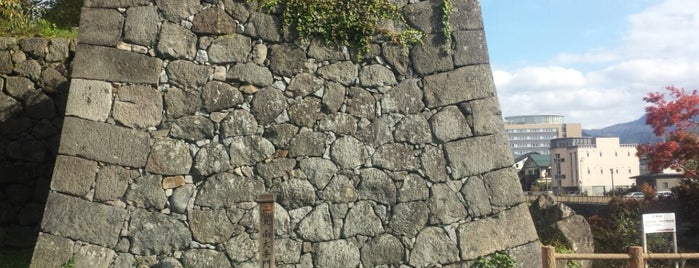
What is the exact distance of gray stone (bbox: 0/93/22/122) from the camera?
9.48 m

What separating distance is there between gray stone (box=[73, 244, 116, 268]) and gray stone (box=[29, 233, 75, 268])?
9cm

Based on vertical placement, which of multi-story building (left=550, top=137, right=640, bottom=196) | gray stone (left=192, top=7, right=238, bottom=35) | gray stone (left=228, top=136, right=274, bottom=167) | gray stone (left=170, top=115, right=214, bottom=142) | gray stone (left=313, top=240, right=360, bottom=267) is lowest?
gray stone (left=313, top=240, right=360, bottom=267)

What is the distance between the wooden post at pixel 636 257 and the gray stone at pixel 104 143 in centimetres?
516

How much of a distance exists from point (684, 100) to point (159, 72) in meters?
11.0

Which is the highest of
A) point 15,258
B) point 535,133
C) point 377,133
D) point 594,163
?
point 535,133

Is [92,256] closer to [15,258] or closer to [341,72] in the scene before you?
[15,258]

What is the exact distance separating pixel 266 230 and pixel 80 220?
81.7 inches

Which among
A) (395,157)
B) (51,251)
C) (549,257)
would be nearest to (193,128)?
(51,251)

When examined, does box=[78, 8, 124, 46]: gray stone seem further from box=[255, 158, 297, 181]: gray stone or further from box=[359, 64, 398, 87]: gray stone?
box=[359, 64, 398, 87]: gray stone

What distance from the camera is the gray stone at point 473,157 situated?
23.6ft

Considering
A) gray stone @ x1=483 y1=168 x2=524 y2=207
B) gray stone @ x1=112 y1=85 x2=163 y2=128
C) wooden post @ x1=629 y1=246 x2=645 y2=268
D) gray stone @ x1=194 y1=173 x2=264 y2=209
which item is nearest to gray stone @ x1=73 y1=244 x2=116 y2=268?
gray stone @ x1=194 y1=173 x2=264 y2=209

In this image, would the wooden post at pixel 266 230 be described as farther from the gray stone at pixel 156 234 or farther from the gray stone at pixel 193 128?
the gray stone at pixel 193 128

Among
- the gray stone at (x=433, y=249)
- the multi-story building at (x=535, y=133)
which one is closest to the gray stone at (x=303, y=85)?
the gray stone at (x=433, y=249)

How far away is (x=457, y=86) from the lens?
732 cm
